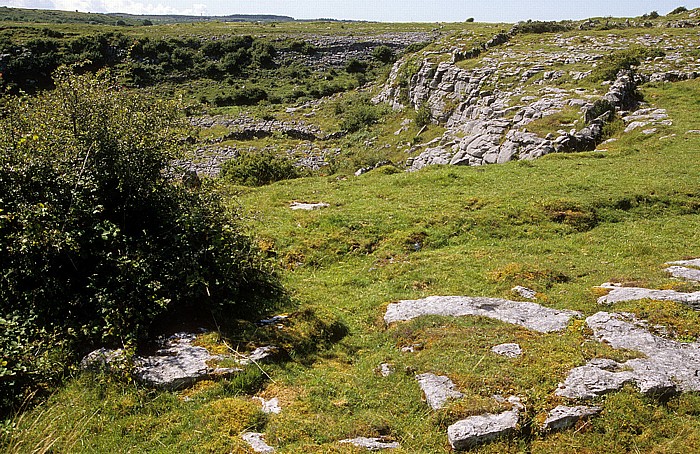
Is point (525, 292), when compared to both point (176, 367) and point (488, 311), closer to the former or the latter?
point (488, 311)

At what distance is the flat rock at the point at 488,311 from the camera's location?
11.0 metres

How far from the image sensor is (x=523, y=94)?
4112 centimetres

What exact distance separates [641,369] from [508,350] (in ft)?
7.46

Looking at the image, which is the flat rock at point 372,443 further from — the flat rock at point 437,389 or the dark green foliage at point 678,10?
the dark green foliage at point 678,10

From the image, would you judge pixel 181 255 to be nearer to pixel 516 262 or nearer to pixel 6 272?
pixel 6 272

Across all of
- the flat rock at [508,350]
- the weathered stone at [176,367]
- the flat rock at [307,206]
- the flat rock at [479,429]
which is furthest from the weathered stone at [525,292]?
the flat rock at [307,206]

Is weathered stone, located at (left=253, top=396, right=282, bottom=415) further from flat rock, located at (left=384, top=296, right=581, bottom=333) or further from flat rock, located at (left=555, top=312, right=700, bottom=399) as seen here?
flat rock, located at (left=555, top=312, right=700, bottom=399)

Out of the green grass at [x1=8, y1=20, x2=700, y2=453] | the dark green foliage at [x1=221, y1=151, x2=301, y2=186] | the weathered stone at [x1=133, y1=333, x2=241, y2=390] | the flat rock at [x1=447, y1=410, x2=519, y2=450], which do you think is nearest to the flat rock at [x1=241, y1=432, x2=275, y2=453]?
the green grass at [x1=8, y1=20, x2=700, y2=453]

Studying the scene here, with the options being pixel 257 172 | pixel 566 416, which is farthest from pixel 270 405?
pixel 257 172

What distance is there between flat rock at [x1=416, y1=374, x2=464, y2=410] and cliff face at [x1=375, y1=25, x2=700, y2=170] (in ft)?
79.7

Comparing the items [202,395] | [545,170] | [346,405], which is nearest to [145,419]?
[202,395]

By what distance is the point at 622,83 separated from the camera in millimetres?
36688

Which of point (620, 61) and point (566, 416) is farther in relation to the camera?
point (620, 61)

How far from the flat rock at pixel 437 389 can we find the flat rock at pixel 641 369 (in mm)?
1771
